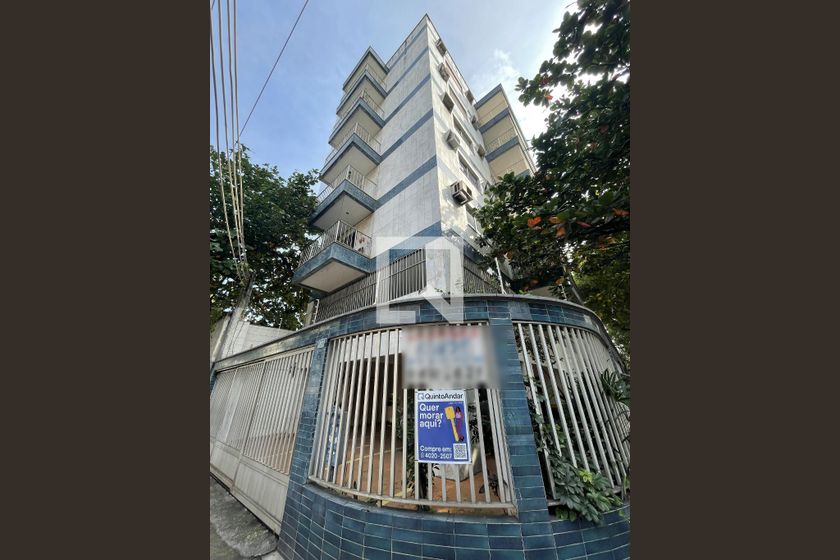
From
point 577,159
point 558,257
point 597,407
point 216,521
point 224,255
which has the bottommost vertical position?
point 216,521

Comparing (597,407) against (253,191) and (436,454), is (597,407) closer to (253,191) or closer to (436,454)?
(436,454)

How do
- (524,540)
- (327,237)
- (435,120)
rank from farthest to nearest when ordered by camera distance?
(435,120) < (327,237) < (524,540)

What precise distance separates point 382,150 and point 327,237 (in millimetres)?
4655

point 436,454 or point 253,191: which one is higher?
point 253,191

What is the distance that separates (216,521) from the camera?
3939 millimetres

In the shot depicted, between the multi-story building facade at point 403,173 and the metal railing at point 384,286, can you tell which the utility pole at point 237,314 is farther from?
the metal railing at point 384,286

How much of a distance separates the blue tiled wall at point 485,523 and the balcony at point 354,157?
9012 mm

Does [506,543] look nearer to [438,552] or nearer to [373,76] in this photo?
[438,552]

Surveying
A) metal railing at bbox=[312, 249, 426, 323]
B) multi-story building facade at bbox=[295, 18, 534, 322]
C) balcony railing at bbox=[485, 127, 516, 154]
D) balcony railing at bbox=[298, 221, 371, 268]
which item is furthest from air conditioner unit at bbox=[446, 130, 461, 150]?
balcony railing at bbox=[485, 127, 516, 154]

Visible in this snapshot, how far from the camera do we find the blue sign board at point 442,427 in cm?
254

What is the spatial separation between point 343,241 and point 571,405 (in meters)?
7.98

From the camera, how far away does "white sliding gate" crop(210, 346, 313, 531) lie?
12.9ft

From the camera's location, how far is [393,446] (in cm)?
267

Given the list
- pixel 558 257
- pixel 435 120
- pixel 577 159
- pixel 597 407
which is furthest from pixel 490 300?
pixel 435 120
